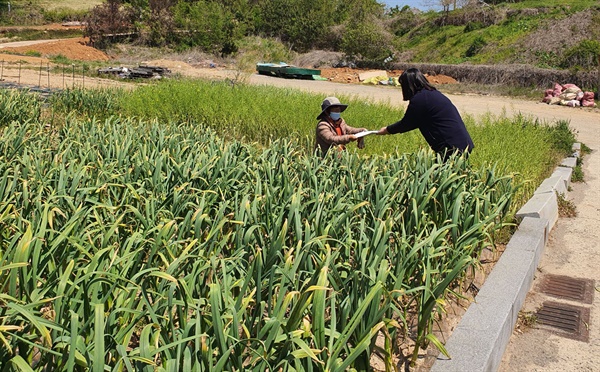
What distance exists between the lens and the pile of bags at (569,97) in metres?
18.2

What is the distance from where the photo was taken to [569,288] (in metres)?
4.07

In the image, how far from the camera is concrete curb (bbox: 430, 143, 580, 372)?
8.50 feet

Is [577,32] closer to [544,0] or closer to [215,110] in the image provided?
[544,0]

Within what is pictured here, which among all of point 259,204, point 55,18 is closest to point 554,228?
point 259,204

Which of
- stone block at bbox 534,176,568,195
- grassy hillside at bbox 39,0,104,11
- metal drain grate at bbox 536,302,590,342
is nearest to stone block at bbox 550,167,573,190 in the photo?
stone block at bbox 534,176,568,195

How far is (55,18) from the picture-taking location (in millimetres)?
52219

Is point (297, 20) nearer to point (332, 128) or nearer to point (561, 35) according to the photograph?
point (561, 35)

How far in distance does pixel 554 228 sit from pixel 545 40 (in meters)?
26.9

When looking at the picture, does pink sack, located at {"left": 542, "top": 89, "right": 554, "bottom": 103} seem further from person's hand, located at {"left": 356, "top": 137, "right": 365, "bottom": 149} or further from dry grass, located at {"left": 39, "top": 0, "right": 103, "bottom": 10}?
dry grass, located at {"left": 39, "top": 0, "right": 103, "bottom": 10}

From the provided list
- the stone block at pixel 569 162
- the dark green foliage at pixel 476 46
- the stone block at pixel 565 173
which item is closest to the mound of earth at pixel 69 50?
the dark green foliage at pixel 476 46

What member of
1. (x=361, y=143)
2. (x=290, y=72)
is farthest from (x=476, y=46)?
(x=361, y=143)

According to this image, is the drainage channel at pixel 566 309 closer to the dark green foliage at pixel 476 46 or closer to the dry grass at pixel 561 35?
the dry grass at pixel 561 35

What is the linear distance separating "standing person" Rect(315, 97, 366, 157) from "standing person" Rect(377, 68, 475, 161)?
371 mm

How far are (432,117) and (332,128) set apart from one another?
86 centimetres
